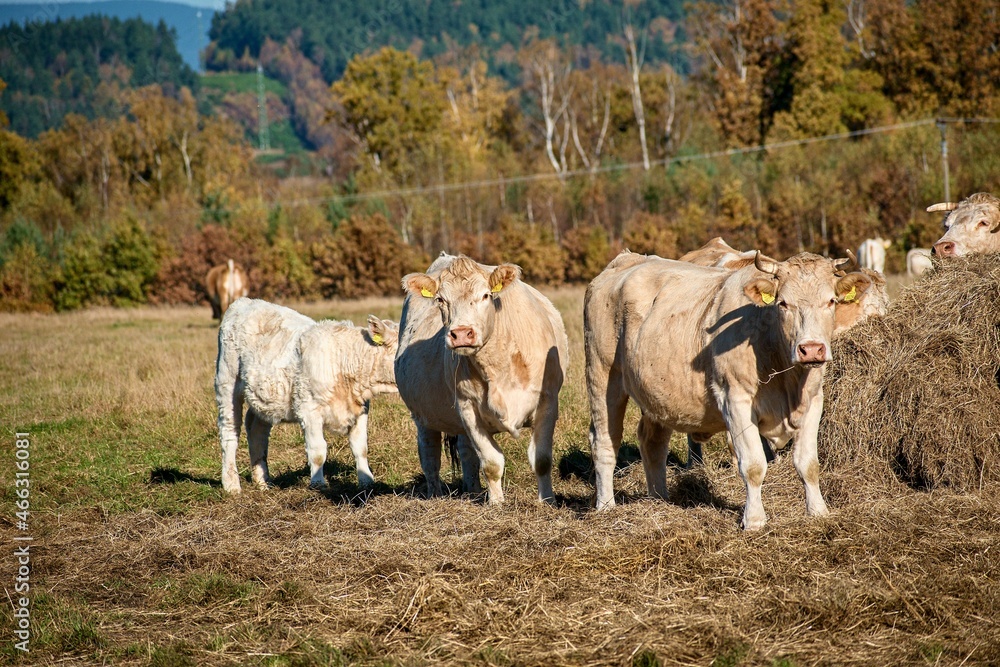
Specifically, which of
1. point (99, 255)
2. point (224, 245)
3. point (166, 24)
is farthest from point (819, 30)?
point (166, 24)

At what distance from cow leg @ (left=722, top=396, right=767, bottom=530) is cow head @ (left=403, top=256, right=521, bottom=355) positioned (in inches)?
77.7

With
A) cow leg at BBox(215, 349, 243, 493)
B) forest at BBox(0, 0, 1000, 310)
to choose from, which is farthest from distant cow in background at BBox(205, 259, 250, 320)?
cow leg at BBox(215, 349, 243, 493)

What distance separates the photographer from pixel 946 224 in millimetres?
10305

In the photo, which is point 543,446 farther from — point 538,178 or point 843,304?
point 538,178

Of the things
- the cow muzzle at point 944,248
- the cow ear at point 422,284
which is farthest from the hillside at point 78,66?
the cow muzzle at point 944,248

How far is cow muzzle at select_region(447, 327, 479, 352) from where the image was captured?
295 inches

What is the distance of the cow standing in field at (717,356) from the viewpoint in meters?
6.55

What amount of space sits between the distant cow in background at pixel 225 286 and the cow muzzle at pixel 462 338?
2047cm

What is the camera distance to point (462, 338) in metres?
7.48

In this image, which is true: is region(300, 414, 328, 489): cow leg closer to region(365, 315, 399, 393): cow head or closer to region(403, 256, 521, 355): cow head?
region(365, 315, 399, 393): cow head

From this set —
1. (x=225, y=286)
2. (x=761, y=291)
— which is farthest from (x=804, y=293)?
(x=225, y=286)

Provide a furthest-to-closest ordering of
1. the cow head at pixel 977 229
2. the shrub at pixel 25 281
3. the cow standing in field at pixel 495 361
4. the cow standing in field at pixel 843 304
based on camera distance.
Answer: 1. the shrub at pixel 25 281
2. the cow head at pixel 977 229
3. the cow standing in field at pixel 843 304
4. the cow standing in field at pixel 495 361

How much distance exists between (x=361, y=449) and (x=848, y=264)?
5.55 meters

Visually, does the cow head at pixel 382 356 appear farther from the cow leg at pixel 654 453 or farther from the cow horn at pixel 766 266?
the cow horn at pixel 766 266
